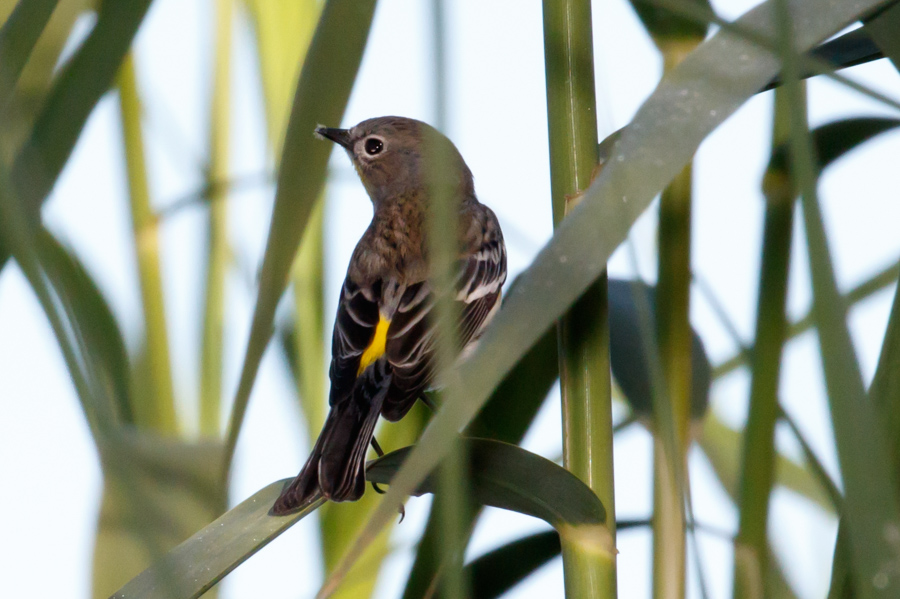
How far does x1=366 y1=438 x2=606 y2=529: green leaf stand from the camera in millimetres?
894

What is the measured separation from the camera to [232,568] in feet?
2.97

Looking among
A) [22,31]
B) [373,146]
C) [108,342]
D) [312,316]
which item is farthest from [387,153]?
[22,31]

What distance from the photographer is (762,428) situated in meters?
0.99

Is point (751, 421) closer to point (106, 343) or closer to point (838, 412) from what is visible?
point (838, 412)

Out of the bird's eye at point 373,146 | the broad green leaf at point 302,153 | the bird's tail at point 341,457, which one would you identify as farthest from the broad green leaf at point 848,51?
the bird's eye at point 373,146

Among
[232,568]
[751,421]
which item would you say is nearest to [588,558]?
[751,421]

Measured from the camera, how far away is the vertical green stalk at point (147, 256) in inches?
71.7

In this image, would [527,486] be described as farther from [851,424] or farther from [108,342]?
[108,342]

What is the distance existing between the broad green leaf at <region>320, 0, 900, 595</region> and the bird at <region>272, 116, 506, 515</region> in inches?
13.7

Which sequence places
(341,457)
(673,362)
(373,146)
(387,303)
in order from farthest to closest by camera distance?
(373,146) → (387,303) → (341,457) → (673,362)

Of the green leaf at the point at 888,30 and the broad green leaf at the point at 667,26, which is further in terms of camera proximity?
the broad green leaf at the point at 667,26

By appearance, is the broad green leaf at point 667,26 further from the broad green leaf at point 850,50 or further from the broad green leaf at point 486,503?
the broad green leaf at point 486,503

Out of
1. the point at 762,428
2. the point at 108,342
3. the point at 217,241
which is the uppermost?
the point at 217,241

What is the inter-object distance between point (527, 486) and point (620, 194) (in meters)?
0.39
